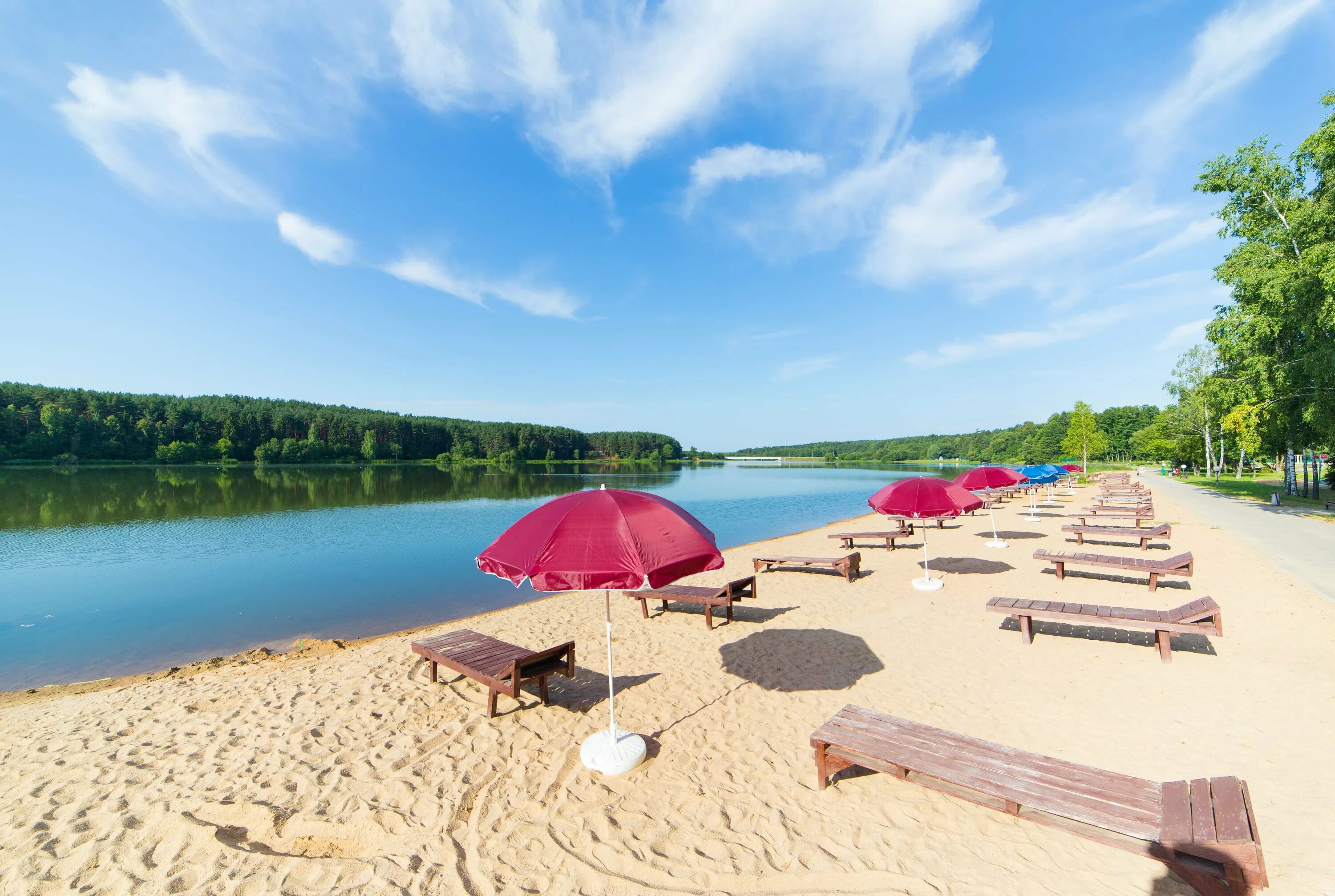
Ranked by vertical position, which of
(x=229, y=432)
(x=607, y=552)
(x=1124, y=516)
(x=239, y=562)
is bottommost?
(x=239, y=562)

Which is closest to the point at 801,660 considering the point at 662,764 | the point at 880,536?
the point at 662,764

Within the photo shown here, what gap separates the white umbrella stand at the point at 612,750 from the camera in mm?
4602

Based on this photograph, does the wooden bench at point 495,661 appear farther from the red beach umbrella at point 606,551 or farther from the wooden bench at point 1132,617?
the wooden bench at point 1132,617

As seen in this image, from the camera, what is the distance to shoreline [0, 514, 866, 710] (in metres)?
7.68

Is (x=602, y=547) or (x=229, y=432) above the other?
(x=229, y=432)

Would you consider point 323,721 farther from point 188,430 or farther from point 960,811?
point 188,430

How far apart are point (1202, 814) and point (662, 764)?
145 inches

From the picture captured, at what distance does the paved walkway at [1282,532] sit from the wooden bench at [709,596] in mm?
10026

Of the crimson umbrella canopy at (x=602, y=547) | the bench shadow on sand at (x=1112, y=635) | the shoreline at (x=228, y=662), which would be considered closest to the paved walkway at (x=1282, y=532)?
the bench shadow on sand at (x=1112, y=635)

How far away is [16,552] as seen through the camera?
61.8ft

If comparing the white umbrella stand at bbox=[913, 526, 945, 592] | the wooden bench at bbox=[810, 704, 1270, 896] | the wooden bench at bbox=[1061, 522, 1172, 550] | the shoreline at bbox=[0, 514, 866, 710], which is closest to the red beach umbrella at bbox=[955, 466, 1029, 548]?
the white umbrella stand at bbox=[913, 526, 945, 592]

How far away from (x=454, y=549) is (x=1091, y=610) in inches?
736

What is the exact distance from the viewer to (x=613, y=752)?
4719mm

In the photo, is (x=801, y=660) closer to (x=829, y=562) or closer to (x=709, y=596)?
(x=709, y=596)
